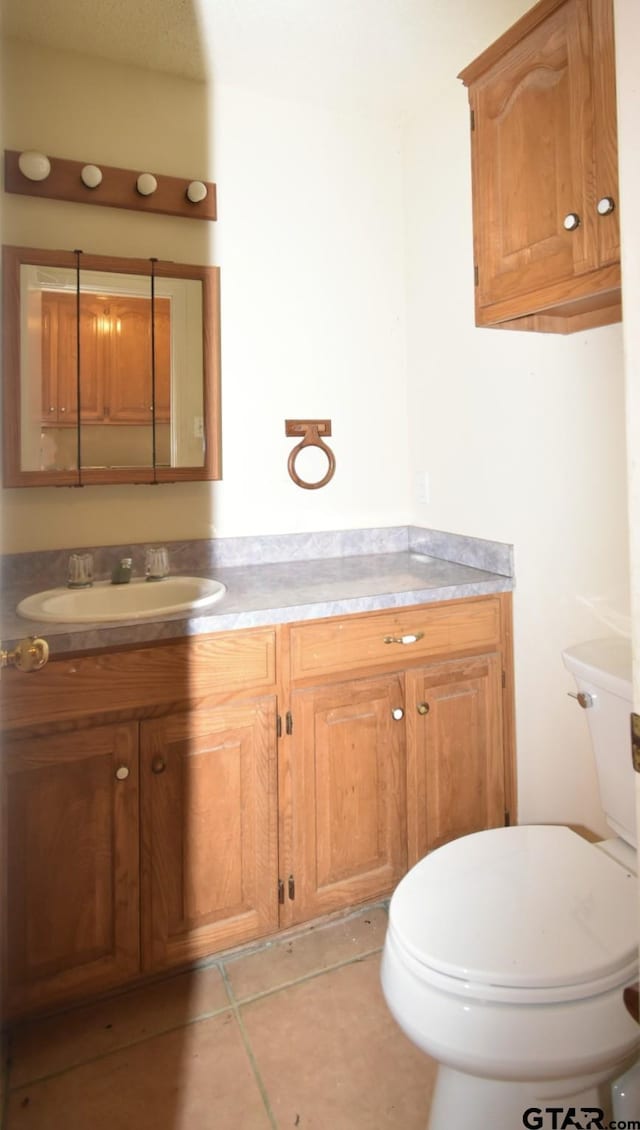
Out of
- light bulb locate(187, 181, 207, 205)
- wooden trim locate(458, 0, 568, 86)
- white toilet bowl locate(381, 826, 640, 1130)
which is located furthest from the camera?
light bulb locate(187, 181, 207, 205)

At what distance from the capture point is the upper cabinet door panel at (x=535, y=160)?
1203 mm

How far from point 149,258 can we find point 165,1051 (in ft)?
6.60

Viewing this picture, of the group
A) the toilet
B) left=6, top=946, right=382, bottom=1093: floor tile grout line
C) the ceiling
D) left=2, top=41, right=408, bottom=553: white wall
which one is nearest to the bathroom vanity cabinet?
left=6, top=946, right=382, bottom=1093: floor tile grout line

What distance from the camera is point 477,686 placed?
1799mm

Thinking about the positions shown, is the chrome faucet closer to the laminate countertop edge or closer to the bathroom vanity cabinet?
the laminate countertop edge

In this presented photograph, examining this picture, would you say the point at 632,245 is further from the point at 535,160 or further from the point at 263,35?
the point at 263,35

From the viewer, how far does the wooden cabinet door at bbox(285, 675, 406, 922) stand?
1582 millimetres

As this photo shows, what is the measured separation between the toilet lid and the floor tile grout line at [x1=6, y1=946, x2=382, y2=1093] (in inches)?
21.8

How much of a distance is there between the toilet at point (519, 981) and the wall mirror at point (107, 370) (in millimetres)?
1337

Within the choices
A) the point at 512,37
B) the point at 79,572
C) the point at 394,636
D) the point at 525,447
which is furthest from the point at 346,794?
the point at 512,37

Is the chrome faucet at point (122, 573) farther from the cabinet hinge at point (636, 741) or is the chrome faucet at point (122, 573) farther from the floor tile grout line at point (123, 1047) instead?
the cabinet hinge at point (636, 741)

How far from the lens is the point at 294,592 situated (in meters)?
1.65

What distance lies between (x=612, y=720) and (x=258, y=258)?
5.51 feet

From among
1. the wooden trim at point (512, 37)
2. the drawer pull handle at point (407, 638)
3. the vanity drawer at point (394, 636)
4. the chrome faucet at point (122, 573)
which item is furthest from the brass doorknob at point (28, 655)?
the wooden trim at point (512, 37)
